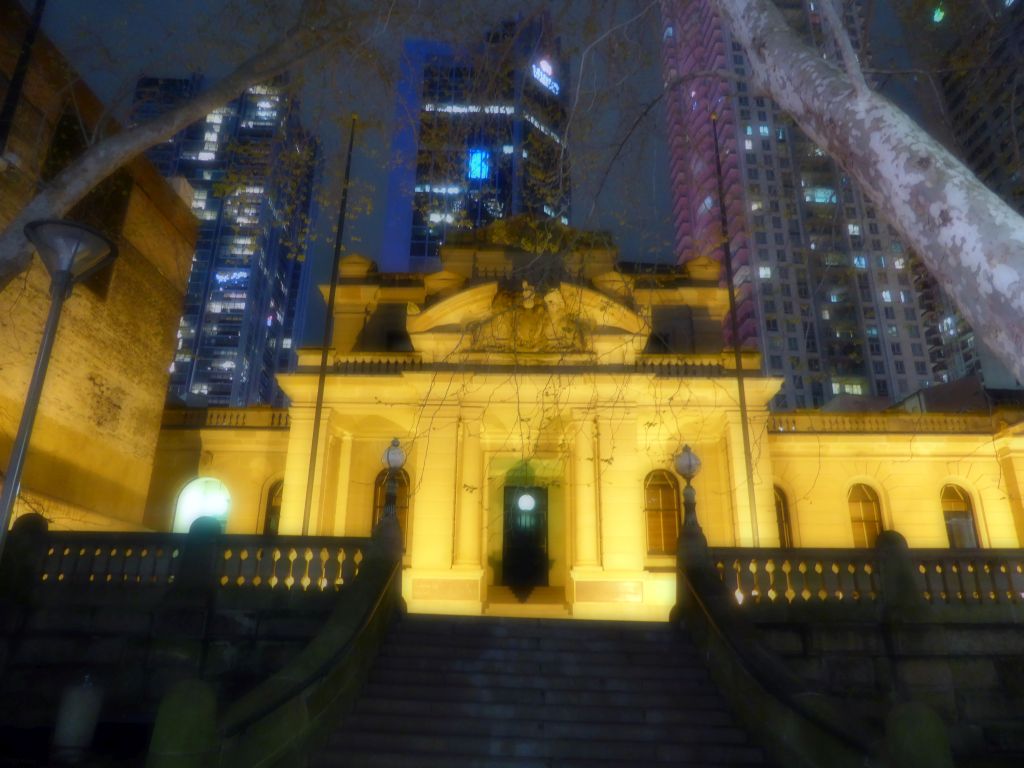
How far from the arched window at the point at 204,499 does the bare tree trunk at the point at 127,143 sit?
15.5 meters

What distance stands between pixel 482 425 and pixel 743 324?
71778mm

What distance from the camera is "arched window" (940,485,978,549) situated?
76.5 feet

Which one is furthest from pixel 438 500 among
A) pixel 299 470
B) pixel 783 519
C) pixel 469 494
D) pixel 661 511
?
pixel 783 519

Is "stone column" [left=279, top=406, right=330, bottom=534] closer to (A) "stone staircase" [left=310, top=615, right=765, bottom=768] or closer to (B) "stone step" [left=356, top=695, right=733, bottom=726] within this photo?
(A) "stone staircase" [left=310, top=615, right=765, bottom=768]

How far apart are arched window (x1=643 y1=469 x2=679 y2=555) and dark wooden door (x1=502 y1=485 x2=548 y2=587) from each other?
12.4 feet

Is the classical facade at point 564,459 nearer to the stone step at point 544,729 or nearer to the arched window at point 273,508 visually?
the arched window at point 273,508

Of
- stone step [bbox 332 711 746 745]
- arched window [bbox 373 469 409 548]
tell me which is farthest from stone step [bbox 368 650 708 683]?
arched window [bbox 373 469 409 548]

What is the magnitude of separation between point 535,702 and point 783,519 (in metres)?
17.4

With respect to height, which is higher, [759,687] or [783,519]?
[783,519]

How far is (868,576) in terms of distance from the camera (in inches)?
413

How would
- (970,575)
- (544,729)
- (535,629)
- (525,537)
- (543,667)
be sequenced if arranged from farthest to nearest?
(525,537), (535,629), (970,575), (543,667), (544,729)

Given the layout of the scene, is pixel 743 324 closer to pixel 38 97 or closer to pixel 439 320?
pixel 439 320

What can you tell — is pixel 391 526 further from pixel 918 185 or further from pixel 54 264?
pixel 918 185

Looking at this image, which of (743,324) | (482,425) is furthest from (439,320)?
(743,324)
